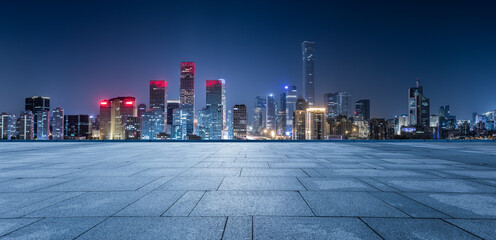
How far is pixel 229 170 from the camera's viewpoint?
869 cm

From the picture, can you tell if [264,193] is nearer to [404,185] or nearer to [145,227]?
[145,227]

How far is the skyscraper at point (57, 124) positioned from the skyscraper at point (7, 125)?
Result: 2398cm

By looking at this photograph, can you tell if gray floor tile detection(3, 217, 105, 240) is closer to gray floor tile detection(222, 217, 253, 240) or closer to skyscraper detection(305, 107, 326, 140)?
gray floor tile detection(222, 217, 253, 240)

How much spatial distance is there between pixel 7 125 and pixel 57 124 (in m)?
29.7

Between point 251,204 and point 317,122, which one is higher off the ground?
point 317,122

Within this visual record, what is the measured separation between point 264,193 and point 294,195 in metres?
0.72

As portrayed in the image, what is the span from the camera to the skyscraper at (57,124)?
193 metres

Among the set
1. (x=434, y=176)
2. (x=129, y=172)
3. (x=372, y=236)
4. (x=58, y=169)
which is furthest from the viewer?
(x=58, y=169)

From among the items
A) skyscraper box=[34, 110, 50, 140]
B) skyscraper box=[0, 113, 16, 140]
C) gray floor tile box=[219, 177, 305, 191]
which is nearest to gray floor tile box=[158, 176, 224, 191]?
gray floor tile box=[219, 177, 305, 191]

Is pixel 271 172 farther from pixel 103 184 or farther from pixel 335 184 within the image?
pixel 103 184

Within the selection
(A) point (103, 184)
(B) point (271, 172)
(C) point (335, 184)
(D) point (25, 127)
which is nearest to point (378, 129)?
(B) point (271, 172)

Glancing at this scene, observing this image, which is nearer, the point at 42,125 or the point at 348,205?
the point at 348,205

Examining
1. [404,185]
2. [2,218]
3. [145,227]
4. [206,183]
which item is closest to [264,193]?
[206,183]

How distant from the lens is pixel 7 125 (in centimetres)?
17012
